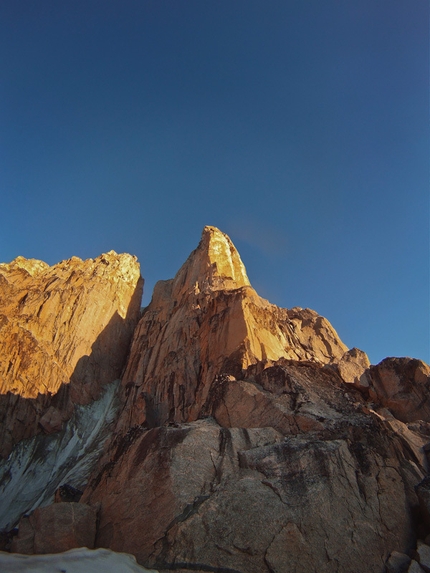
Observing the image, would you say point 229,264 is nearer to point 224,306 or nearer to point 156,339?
point 156,339

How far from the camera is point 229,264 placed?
70875 millimetres

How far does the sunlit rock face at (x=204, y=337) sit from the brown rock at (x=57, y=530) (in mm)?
19029

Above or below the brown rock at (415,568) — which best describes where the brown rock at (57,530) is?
below

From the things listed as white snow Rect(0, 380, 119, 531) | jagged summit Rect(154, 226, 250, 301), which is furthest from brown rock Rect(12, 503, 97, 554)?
jagged summit Rect(154, 226, 250, 301)

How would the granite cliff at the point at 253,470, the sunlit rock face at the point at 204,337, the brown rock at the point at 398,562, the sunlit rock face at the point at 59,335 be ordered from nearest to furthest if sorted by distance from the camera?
1. the brown rock at the point at 398,562
2. the granite cliff at the point at 253,470
3. the sunlit rock face at the point at 204,337
4. the sunlit rock face at the point at 59,335

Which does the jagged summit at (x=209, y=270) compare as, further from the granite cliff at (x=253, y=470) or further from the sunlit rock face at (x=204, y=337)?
the granite cliff at (x=253, y=470)

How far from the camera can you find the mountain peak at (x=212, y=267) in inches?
2453

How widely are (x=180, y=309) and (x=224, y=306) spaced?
16584mm

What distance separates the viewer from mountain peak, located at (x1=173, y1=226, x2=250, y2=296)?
62312 millimetres

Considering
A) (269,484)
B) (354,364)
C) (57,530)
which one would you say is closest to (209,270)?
(354,364)

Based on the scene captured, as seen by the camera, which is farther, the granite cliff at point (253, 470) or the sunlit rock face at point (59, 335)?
the sunlit rock face at point (59, 335)

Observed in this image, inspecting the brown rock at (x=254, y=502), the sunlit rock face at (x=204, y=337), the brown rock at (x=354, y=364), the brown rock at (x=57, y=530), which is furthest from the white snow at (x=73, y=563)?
the brown rock at (x=354, y=364)

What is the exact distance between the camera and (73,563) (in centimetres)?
914

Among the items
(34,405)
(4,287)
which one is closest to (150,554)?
(34,405)
